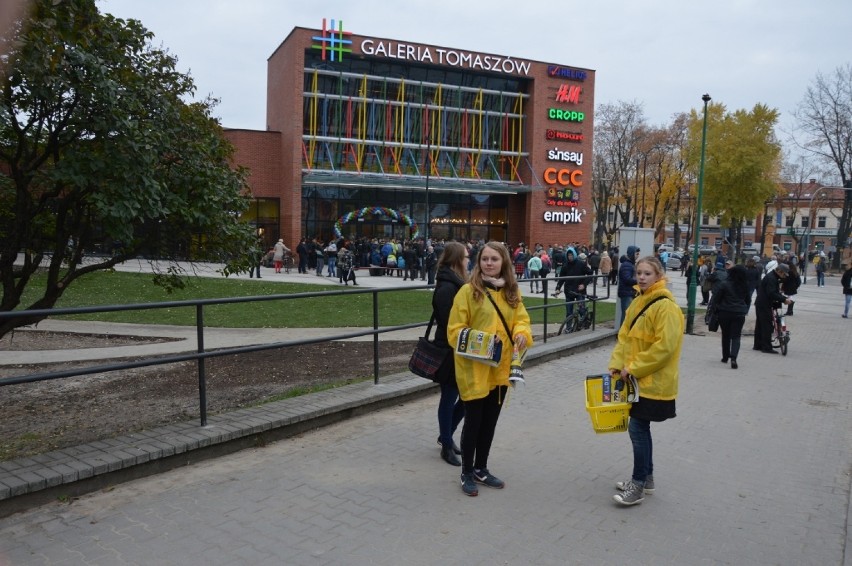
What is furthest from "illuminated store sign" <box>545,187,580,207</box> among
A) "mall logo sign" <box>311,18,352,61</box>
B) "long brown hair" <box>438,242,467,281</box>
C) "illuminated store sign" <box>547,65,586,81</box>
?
"long brown hair" <box>438,242,467,281</box>

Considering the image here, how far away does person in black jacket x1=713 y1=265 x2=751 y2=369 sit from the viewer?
33.9ft

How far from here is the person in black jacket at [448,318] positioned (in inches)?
199

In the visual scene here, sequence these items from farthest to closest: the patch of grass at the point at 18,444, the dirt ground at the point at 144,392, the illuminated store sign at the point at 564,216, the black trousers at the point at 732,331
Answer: the illuminated store sign at the point at 564,216
the black trousers at the point at 732,331
the dirt ground at the point at 144,392
the patch of grass at the point at 18,444

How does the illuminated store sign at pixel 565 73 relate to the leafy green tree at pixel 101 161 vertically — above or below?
above

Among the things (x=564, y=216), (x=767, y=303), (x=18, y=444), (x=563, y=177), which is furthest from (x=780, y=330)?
(x=563, y=177)

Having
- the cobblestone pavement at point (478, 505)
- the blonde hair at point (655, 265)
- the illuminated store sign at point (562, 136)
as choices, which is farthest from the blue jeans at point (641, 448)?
the illuminated store sign at point (562, 136)

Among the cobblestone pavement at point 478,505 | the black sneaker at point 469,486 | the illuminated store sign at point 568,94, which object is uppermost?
the illuminated store sign at point 568,94

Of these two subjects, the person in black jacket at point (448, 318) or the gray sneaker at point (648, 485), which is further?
the person in black jacket at point (448, 318)

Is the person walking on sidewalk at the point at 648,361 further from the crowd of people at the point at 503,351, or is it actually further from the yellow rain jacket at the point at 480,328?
the yellow rain jacket at the point at 480,328

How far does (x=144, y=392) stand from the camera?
22.2 feet

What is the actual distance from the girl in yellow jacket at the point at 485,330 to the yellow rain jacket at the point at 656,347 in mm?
729

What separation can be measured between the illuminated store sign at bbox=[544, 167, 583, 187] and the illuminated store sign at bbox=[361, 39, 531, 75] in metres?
6.51

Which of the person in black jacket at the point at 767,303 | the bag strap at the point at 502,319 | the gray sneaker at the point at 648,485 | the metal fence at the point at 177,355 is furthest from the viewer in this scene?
the person in black jacket at the point at 767,303

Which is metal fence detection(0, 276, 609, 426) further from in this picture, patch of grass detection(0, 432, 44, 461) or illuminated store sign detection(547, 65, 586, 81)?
illuminated store sign detection(547, 65, 586, 81)
